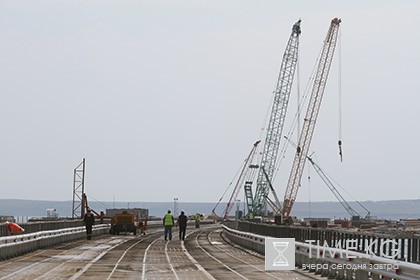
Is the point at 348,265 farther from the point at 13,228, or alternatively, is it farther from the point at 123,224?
the point at 123,224

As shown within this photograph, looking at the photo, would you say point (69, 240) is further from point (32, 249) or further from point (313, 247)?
point (313, 247)

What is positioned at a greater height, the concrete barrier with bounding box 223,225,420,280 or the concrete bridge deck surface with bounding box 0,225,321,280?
the concrete barrier with bounding box 223,225,420,280

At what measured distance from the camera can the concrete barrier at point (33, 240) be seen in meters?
36.0

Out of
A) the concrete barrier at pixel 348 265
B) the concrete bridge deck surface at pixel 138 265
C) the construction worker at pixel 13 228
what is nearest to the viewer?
the concrete barrier at pixel 348 265

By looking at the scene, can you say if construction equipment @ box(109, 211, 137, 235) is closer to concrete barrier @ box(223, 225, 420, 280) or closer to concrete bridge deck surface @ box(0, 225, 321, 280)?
concrete bridge deck surface @ box(0, 225, 321, 280)

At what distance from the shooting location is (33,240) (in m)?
42.5

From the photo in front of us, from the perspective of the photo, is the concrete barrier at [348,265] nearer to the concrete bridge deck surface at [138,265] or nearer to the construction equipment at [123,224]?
the concrete bridge deck surface at [138,265]

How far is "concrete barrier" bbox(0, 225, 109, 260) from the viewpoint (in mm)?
35969

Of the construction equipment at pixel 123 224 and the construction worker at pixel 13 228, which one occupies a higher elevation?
the construction worker at pixel 13 228

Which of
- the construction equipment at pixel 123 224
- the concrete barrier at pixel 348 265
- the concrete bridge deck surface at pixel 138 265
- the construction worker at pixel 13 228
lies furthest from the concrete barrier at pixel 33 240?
the concrete barrier at pixel 348 265

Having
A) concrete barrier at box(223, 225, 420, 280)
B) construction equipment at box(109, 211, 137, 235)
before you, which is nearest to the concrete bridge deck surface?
concrete barrier at box(223, 225, 420, 280)

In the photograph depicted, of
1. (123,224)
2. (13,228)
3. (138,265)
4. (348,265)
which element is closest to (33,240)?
(13,228)

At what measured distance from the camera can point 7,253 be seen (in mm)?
36094

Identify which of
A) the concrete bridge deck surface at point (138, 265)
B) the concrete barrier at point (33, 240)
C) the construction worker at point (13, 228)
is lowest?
the concrete bridge deck surface at point (138, 265)
